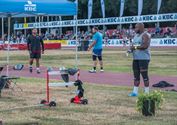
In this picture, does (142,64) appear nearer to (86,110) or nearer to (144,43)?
(144,43)

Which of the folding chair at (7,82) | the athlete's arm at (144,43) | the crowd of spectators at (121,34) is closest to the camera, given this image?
the athlete's arm at (144,43)

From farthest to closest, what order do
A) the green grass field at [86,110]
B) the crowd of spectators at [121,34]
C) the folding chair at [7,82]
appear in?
the crowd of spectators at [121,34], the folding chair at [7,82], the green grass field at [86,110]

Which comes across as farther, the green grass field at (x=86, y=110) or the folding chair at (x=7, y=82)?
the folding chair at (x=7, y=82)

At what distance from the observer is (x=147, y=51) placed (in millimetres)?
13562

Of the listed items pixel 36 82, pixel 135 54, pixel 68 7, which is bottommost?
pixel 36 82

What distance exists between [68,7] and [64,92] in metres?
2.45

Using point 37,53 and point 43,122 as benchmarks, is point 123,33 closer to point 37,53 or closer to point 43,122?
point 37,53

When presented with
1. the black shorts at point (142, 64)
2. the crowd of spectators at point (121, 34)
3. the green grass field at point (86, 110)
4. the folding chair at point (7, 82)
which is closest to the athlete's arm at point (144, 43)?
the black shorts at point (142, 64)

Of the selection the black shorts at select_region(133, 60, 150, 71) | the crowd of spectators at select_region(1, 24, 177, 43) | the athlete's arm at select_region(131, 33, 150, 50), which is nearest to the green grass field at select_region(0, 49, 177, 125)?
the black shorts at select_region(133, 60, 150, 71)

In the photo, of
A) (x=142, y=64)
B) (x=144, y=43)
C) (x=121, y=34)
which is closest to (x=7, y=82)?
(x=142, y=64)

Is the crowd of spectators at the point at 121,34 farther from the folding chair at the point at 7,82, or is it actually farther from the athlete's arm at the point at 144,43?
the athlete's arm at the point at 144,43

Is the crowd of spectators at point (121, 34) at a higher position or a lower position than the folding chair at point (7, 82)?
higher

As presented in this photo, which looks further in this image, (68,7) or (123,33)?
(123,33)

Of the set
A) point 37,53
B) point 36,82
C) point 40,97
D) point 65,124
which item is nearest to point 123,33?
point 37,53
